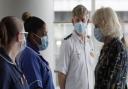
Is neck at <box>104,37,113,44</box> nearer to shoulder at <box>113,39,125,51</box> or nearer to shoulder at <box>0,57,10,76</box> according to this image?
shoulder at <box>113,39,125,51</box>

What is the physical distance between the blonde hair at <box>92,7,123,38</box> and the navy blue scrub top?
3.00 ft

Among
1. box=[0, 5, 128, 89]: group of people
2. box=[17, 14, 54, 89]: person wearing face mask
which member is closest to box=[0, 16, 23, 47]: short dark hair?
box=[0, 5, 128, 89]: group of people

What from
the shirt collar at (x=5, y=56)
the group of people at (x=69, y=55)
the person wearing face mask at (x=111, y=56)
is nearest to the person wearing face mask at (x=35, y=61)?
the group of people at (x=69, y=55)

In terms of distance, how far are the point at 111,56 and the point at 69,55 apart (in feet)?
2.77

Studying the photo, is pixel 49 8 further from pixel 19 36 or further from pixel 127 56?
pixel 19 36

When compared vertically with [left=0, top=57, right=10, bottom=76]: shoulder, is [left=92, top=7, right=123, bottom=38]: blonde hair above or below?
above

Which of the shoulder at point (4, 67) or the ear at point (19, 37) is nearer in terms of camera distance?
the shoulder at point (4, 67)

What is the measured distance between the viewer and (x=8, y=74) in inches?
78.2

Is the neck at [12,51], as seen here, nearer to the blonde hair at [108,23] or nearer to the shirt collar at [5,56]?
the shirt collar at [5,56]

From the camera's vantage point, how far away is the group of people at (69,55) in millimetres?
2070

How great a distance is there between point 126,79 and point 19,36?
1.05 m

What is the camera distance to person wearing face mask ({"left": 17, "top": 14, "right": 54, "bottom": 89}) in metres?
2.59

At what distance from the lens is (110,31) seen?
8.75ft

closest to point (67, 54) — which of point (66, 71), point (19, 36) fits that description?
point (66, 71)
